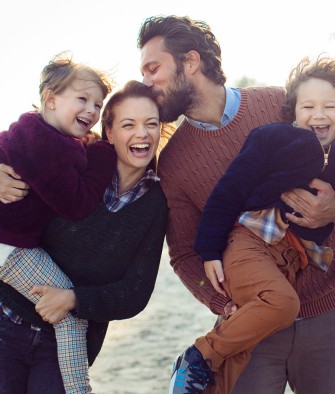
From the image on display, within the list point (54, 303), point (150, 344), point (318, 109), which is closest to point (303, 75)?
point (318, 109)

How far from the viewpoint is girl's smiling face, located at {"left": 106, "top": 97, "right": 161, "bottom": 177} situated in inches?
135

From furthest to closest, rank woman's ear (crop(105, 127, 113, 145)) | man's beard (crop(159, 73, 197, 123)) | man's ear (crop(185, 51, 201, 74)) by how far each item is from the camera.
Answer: man's ear (crop(185, 51, 201, 74))
man's beard (crop(159, 73, 197, 123))
woman's ear (crop(105, 127, 113, 145))

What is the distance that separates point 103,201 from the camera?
341 cm

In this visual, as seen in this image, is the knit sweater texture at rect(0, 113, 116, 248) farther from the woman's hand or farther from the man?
the man

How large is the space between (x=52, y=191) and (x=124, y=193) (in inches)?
17.1

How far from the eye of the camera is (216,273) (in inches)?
127

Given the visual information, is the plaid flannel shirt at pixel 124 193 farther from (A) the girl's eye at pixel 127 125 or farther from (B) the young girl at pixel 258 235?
(B) the young girl at pixel 258 235

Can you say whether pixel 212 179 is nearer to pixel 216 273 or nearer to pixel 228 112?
pixel 228 112

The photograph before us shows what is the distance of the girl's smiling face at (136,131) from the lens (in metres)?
3.43

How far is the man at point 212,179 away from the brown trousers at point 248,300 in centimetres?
9

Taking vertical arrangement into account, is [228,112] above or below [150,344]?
above

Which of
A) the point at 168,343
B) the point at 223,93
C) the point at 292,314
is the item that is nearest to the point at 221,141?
the point at 223,93

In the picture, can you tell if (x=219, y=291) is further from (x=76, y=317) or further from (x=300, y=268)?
(x=76, y=317)

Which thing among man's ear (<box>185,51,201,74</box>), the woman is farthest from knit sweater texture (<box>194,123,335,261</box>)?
man's ear (<box>185,51,201,74</box>)
